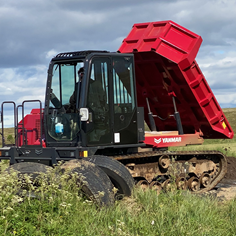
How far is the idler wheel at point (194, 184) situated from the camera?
11.8m

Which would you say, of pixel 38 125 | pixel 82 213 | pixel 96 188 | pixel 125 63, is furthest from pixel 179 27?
pixel 82 213

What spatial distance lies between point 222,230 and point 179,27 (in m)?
5.69

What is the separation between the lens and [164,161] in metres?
10.9

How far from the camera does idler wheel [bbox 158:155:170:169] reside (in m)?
10.7

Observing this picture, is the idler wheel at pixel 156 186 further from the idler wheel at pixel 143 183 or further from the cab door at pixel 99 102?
the cab door at pixel 99 102

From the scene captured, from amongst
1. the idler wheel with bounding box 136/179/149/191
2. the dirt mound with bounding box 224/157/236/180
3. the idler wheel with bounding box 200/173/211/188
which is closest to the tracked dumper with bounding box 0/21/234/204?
the idler wheel with bounding box 136/179/149/191

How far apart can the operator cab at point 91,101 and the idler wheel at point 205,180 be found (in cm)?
368

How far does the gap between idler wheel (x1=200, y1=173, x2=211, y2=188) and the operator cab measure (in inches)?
145

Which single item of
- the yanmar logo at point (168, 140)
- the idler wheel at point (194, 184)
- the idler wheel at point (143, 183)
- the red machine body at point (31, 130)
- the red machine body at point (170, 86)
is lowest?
the idler wheel at point (194, 184)

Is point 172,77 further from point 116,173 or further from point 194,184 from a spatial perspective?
point 116,173

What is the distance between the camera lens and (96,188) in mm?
7469

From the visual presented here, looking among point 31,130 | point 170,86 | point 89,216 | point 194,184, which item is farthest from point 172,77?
point 89,216

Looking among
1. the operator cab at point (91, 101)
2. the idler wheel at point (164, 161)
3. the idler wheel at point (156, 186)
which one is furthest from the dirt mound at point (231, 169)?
the operator cab at point (91, 101)

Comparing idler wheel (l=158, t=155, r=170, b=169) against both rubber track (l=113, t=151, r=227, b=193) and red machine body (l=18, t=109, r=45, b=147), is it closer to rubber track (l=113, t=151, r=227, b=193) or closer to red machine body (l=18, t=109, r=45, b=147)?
rubber track (l=113, t=151, r=227, b=193)
